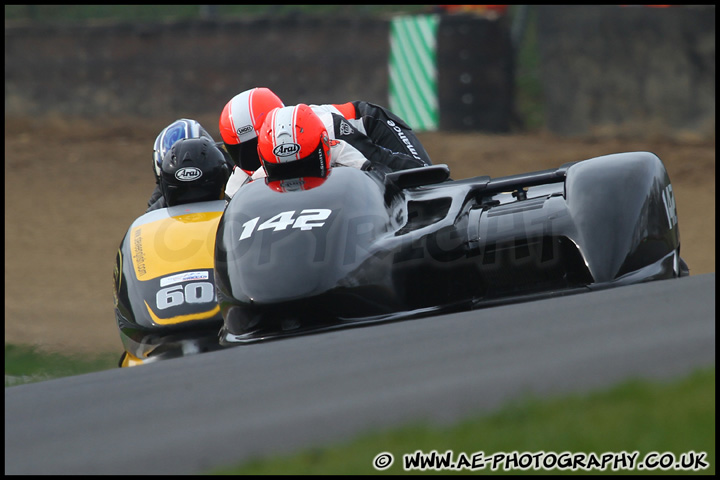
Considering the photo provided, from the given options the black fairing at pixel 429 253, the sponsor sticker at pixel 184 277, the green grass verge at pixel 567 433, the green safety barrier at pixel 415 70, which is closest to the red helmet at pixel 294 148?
the black fairing at pixel 429 253

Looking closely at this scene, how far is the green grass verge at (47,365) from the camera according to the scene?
6477 millimetres

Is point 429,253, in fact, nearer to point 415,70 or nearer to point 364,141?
point 364,141

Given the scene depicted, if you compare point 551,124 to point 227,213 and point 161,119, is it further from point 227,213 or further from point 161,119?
point 227,213

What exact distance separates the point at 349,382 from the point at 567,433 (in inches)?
29.7

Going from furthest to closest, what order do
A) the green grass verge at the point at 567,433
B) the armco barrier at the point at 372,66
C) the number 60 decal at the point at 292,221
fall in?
the armco barrier at the point at 372,66
the number 60 decal at the point at 292,221
the green grass verge at the point at 567,433

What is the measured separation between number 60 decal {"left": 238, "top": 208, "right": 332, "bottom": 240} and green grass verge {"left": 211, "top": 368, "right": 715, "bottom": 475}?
1772 mm

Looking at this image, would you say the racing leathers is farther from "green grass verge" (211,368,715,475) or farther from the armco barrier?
the armco barrier

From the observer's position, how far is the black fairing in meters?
3.96

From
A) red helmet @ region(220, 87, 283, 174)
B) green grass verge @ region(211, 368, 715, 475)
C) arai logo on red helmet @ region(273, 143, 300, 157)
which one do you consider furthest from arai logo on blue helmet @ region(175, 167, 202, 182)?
green grass verge @ region(211, 368, 715, 475)

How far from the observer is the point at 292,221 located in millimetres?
4176

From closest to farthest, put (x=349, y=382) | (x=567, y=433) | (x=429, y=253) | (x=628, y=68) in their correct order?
(x=567, y=433), (x=349, y=382), (x=429, y=253), (x=628, y=68)

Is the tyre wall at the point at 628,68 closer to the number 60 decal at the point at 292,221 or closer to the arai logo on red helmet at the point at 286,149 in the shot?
the arai logo on red helmet at the point at 286,149

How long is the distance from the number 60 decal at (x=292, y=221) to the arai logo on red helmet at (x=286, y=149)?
16.8 inches

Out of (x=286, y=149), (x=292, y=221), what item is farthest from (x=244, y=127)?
(x=292, y=221)
